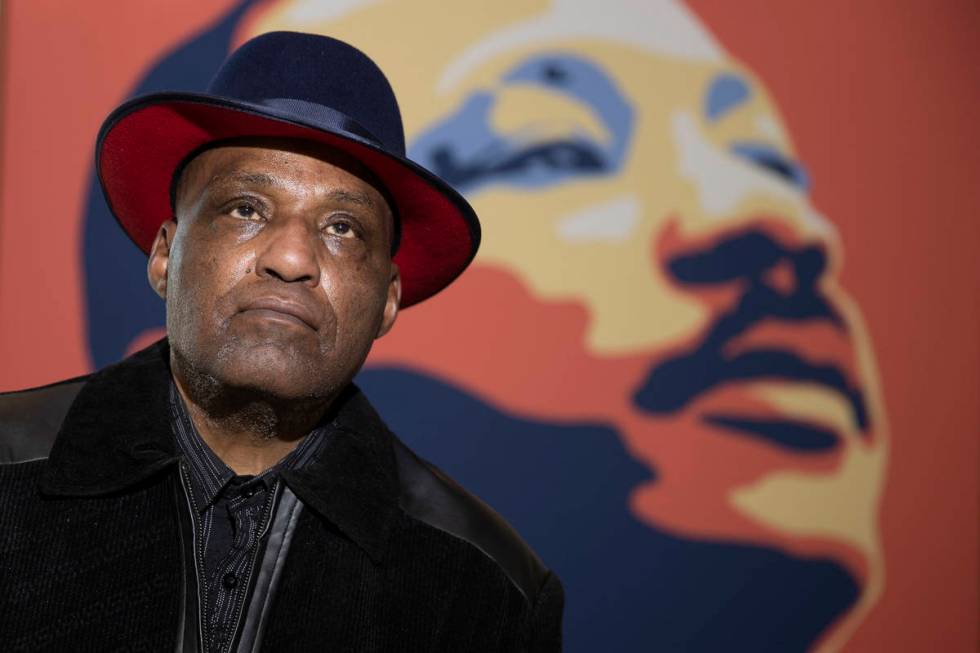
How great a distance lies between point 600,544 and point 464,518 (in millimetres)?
813

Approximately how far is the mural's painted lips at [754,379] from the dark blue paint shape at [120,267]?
1.11 m

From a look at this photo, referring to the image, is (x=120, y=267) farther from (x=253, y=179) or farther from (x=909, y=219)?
(x=909, y=219)

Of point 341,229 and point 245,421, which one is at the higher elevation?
point 341,229

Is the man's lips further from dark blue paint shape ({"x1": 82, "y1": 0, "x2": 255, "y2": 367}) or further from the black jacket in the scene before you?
dark blue paint shape ({"x1": 82, "y1": 0, "x2": 255, "y2": 367})

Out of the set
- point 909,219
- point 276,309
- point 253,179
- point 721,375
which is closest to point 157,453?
point 276,309

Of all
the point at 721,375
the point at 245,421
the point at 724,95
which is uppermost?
the point at 724,95

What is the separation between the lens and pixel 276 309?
1.30m

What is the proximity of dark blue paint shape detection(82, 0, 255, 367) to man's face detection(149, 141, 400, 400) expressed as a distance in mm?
700

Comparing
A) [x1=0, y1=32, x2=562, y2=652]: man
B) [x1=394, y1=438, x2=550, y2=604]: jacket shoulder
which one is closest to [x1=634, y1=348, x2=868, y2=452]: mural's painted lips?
[x1=394, y1=438, x2=550, y2=604]: jacket shoulder

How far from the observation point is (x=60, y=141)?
2047 mm

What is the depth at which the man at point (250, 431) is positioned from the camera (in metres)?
1.29

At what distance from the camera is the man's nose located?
1.31 meters

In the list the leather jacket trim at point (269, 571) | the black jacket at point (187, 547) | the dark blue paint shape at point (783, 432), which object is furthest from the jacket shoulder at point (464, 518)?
the dark blue paint shape at point (783, 432)

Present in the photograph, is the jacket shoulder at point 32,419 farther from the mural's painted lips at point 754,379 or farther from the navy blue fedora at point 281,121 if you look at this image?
the mural's painted lips at point 754,379
